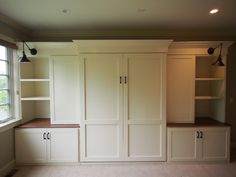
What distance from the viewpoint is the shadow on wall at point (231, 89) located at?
3842 mm

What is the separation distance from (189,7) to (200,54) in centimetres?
110

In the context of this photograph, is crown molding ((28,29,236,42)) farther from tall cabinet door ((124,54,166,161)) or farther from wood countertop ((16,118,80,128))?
wood countertop ((16,118,80,128))

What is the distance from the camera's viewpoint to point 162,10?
2.62 meters

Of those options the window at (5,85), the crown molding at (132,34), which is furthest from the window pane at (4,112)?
the crown molding at (132,34)

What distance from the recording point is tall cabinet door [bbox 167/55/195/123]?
3.36 metres

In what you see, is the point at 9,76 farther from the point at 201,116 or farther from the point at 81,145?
the point at 201,116

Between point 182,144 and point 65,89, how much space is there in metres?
2.33

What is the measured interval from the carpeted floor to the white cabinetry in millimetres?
134

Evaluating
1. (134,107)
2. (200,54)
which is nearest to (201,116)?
(200,54)

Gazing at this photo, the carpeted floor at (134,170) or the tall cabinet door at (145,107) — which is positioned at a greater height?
the tall cabinet door at (145,107)

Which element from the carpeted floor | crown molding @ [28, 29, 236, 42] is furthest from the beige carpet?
crown molding @ [28, 29, 236, 42]

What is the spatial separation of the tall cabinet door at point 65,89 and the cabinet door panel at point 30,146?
369mm

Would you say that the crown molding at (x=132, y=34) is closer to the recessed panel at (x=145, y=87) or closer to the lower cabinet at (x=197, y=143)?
the recessed panel at (x=145, y=87)

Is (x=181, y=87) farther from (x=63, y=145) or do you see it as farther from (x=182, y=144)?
(x=63, y=145)
